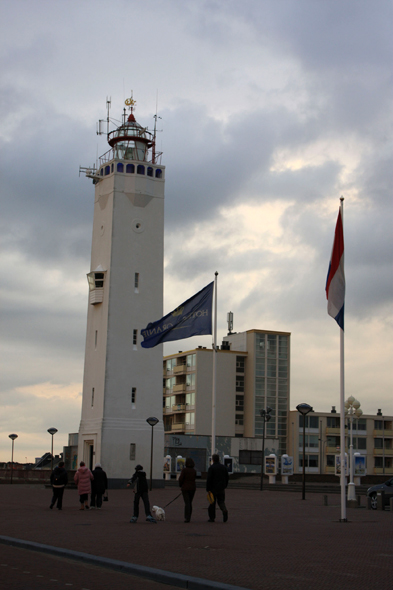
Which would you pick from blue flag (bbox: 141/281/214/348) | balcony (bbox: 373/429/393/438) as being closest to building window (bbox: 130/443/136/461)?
blue flag (bbox: 141/281/214/348)

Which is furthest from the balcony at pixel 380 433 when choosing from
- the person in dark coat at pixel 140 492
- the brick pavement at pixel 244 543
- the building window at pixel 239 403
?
the person in dark coat at pixel 140 492

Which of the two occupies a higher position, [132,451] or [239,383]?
[239,383]

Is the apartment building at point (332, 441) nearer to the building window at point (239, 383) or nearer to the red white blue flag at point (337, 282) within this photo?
the building window at point (239, 383)

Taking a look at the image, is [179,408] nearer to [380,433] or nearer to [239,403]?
[239,403]

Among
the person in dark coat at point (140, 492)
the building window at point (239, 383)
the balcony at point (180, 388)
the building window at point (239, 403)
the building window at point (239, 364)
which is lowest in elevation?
the person in dark coat at point (140, 492)

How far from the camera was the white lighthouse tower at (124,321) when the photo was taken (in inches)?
1857

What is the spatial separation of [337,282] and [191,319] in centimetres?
804

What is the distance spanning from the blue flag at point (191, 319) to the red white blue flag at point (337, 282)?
7168 mm

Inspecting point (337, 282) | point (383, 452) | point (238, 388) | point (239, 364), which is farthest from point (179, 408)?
point (337, 282)

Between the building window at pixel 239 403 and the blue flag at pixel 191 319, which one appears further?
Result: the building window at pixel 239 403

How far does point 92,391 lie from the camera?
48781mm

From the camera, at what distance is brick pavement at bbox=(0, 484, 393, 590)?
1048 cm

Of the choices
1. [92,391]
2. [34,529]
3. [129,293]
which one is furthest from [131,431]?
[34,529]

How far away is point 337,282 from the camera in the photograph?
20.9 m
